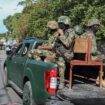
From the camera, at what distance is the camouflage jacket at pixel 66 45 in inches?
315

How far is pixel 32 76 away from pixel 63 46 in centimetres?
94

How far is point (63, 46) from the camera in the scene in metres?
8.15

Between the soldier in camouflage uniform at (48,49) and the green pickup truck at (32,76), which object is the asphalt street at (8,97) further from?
the soldier in camouflage uniform at (48,49)

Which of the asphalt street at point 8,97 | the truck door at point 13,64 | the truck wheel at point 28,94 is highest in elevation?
the truck door at point 13,64

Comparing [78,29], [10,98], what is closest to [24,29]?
[10,98]

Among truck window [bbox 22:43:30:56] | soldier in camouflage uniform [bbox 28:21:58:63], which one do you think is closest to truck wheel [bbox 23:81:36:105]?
soldier in camouflage uniform [bbox 28:21:58:63]

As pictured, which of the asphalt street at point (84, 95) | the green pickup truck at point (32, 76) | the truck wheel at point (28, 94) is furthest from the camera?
the truck wheel at point (28, 94)

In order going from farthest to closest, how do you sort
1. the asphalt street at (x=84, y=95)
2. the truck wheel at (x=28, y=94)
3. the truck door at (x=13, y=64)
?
the truck door at (x=13, y=64) < the truck wheel at (x=28, y=94) < the asphalt street at (x=84, y=95)

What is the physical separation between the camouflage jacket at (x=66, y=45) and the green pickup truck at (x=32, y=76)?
41cm

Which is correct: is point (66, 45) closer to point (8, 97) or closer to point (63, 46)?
point (63, 46)

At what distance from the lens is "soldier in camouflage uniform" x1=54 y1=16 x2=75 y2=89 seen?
7988mm

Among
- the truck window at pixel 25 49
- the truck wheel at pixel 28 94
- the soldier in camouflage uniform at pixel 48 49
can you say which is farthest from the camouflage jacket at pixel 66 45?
the truck window at pixel 25 49

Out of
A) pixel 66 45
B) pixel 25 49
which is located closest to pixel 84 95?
pixel 66 45

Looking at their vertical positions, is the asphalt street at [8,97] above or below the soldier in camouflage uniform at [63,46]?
below
